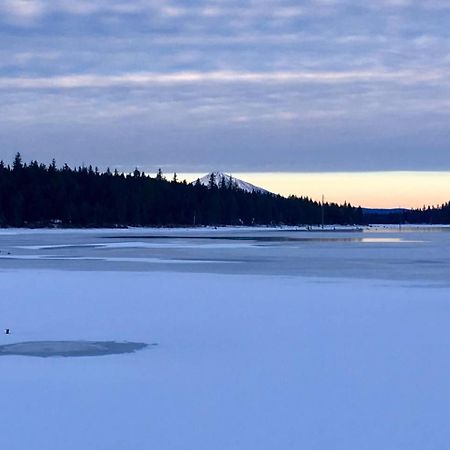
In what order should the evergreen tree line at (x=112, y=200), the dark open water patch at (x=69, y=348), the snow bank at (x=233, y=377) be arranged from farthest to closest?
the evergreen tree line at (x=112, y=200)
the dark open water patch at (x=69, y=348)
the snow bank at (x=233, y=377)

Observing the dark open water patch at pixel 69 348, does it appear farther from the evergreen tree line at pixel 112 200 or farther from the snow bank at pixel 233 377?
the evergreen tree line at pixel 112 200

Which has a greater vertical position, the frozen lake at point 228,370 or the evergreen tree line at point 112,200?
the evergreen tree line at point 112,200

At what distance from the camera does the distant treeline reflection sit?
11300cm

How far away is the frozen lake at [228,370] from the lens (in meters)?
6.42

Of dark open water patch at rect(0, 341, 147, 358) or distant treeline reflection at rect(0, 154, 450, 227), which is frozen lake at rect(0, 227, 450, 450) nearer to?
dark open water patch at rect(0, 341, 147, 358)

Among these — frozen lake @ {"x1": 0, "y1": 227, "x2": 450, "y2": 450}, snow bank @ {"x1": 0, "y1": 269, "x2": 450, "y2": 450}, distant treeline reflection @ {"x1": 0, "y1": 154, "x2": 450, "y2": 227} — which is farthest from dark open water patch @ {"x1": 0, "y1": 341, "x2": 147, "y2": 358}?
distant treeline reflection @ {"x1": 0, "y1": 154, "x2": 450, "y2": 227}

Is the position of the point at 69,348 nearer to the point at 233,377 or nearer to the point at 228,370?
the point at 228,370

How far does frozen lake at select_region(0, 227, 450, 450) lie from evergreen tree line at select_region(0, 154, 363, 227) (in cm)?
9608

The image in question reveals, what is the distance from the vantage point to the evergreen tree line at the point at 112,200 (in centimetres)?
11294

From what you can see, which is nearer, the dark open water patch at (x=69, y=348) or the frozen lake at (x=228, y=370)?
the frozen lake at (x=228, y=370)

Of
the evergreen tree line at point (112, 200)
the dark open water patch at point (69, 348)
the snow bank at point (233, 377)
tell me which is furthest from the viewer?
the evergreen tree line at point (112, 200)

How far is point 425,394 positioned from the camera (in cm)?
760

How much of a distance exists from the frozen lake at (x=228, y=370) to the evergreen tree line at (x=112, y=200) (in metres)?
96.1

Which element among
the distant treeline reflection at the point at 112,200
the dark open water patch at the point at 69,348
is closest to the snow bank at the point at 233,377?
the dark open water patch at the point at 69,348
